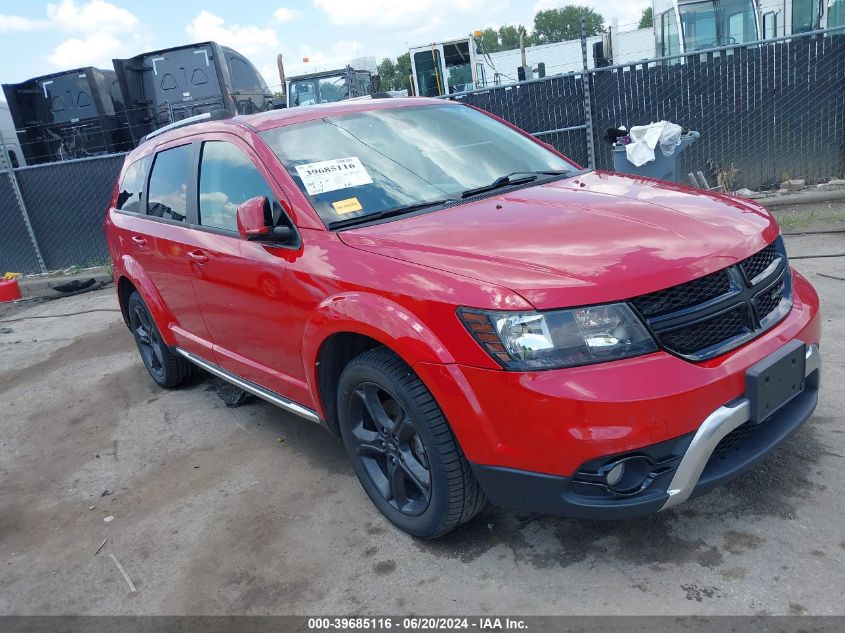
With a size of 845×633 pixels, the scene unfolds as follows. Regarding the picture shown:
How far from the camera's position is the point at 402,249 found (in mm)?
2656

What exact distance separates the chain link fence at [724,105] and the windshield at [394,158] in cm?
571

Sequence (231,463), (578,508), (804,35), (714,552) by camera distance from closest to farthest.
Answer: (578,508) → (714,552) → (231,463) → (804,35)

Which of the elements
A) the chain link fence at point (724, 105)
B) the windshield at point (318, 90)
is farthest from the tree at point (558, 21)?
the chain link fence at point (724, 105)

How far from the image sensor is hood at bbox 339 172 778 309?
2.28 meters

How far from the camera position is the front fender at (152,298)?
461cm

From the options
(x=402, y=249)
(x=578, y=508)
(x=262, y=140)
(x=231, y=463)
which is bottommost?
(x=231, y=463)

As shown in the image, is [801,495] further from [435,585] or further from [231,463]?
[231,463]

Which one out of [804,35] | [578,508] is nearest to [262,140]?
[578,508]

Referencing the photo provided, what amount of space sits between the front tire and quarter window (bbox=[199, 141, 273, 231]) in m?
1.08

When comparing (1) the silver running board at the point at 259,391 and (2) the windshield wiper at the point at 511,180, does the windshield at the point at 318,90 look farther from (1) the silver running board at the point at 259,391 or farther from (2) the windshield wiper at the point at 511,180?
(2) the windshield wiper at the point at 511,180

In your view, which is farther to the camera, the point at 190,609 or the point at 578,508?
the point at 190,609

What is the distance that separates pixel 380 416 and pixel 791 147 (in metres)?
8.66

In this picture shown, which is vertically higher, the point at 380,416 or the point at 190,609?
the point at 380,416

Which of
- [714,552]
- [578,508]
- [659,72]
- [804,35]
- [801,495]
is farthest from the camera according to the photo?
[659,72]
